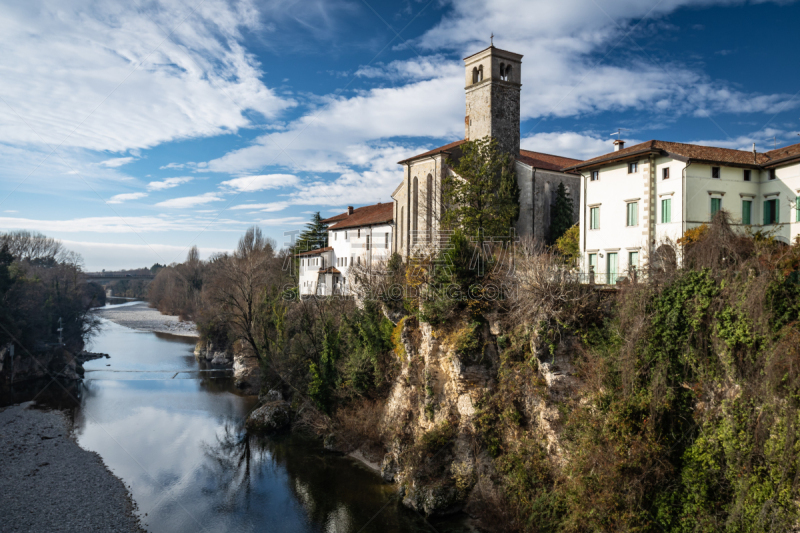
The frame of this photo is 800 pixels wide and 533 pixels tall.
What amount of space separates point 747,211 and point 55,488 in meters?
32.9

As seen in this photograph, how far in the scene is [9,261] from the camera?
1537 inches

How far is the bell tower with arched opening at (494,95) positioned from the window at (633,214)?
43.9 ft

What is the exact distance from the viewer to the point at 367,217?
1777 inches

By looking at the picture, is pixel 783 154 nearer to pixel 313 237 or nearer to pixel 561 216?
pixel 561 216

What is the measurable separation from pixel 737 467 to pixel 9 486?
2796cm

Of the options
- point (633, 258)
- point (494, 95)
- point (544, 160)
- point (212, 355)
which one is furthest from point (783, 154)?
point (212, 355)

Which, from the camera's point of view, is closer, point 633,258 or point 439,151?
point 633,258

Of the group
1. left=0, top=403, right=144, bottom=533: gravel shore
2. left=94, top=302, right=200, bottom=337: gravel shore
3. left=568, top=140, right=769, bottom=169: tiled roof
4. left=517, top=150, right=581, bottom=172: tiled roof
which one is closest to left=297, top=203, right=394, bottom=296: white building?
left=517, top=150, right=581, bottom=172: tiled roof

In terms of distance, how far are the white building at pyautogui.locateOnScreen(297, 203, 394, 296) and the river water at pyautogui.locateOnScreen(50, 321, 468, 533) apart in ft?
44.0

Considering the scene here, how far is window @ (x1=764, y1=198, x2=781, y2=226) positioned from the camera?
20.2 m

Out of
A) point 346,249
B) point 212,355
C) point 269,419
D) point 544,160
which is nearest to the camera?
point 269,419

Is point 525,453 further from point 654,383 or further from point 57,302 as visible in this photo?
point 57,302

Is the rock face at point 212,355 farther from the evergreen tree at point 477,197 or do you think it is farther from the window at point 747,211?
the window at point 747,211

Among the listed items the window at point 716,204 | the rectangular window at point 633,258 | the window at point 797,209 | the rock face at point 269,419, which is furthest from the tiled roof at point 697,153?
the rock face at point 269,419
